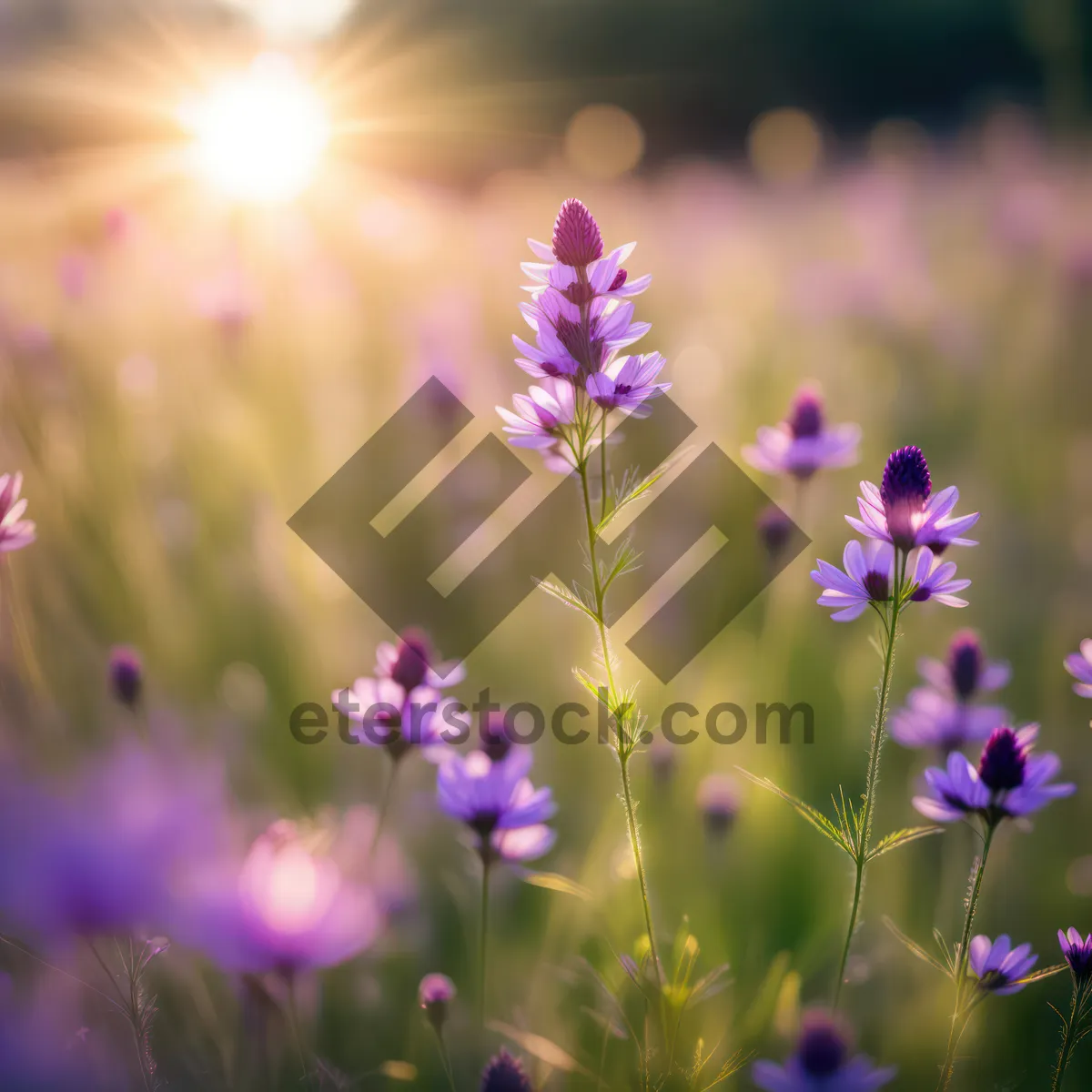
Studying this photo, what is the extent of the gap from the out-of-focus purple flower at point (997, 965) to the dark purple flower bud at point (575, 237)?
1.87ft

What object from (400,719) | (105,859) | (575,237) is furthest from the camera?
(400,719)

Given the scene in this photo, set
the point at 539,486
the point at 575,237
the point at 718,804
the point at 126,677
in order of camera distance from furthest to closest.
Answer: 1. the point at 539,486
2. the point at 718,804
3. the point at 126,677
4. the point at 575,237

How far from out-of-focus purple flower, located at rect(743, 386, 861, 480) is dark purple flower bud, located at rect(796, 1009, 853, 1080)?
608 millimetres

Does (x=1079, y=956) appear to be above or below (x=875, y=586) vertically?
below

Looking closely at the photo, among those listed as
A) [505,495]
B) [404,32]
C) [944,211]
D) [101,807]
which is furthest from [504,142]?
[101,807]

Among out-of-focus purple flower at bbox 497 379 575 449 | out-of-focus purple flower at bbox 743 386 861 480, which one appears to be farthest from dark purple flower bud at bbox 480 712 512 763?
out-of-focus purple flower at bbox 743 386 861 480

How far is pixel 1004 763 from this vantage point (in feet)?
2.19

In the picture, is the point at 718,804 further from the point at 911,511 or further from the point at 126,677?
the point at 126,677

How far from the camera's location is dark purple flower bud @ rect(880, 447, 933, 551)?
0.60 meters

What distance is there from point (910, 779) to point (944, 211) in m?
2.99

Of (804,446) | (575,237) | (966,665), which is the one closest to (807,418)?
(804,446)

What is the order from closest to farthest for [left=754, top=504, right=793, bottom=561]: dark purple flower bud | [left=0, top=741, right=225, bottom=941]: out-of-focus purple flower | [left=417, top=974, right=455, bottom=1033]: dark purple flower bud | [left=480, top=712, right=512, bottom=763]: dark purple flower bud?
[left=0, top=741, right=225, bottom=941]: out-of-focus purple flower, [left=417, top=974, right=455, bottom=1033]: dark purple flower bud, [left=480, top=712, right=512, bottom=763]: dark purple flower bud, [left=754, top=504, right=793, bottom=561]: dark purple flower bud

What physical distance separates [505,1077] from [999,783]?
1.41ft

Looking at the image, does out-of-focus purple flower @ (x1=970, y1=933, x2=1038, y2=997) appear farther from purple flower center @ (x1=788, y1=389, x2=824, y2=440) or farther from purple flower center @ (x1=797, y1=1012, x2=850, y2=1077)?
purple flower center @ (x1=788, y1=389, x2=824, y2=440)
